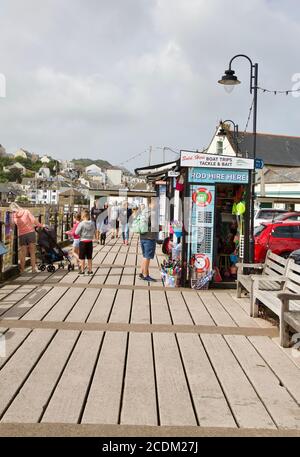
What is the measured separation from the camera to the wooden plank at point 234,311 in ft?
24.2

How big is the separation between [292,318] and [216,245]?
4.79 meters

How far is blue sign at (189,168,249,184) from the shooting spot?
10.3 meters

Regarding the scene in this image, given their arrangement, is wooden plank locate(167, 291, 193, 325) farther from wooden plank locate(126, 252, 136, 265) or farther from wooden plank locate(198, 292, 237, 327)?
wooden plank locate(126, 252, 136, 265)

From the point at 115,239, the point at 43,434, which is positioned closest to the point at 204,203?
the point at 43,434

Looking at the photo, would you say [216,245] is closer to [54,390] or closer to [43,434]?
[54,390]

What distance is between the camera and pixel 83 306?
8102 millimetres

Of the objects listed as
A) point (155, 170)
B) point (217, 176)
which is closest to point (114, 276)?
point (217, 176)

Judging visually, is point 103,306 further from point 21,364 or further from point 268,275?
point 21,364

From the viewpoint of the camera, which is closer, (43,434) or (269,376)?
(43,434)

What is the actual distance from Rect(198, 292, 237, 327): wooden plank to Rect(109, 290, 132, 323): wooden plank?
4.15ft

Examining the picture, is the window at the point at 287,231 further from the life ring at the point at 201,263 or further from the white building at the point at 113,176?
the white building at the point at 113,176

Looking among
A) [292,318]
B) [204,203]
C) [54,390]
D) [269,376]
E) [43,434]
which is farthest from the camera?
[204,203]

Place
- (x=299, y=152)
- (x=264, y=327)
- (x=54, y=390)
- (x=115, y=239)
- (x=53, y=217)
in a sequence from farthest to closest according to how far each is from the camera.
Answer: (x=299, y=152) → (x=115, y=239) → (x=53, y=217) → (x=264, y=327) → (x=54, y=390)

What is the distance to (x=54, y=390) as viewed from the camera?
14.6 feet
